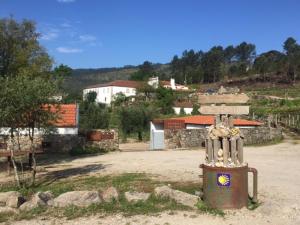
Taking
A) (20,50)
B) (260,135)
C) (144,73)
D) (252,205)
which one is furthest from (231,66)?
(252,205)

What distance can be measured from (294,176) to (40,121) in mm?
9556

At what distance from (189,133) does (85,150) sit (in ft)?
24.9

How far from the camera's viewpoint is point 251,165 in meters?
19.7

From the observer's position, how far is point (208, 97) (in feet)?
38.0

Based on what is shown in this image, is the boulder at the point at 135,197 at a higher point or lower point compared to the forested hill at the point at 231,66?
lower

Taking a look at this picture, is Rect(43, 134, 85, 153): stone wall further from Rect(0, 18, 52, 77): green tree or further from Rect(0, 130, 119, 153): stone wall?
Rect(0, 18, 52, 77): green tree

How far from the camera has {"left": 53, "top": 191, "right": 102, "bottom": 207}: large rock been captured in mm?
10445

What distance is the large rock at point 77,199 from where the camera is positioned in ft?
34.3

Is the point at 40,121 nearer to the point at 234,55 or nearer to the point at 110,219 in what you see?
the point at 110,219

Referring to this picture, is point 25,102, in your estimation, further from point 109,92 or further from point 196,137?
point 109,92

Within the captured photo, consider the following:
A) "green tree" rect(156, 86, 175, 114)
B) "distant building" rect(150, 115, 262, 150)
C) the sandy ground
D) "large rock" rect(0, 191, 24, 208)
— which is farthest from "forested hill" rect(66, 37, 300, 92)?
"large rock" rect(0, 191, 24, 208)

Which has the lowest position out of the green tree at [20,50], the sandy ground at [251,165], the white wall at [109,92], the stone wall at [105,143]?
the sandy ground at [251,165]

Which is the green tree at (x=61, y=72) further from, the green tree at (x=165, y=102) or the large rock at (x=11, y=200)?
the green tree at (x=165, y=102)

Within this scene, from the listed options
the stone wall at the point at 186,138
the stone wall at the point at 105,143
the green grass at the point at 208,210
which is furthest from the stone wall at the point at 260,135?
the green grass at the point at 208,210
